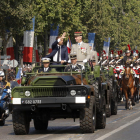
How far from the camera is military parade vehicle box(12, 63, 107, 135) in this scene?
516 inches

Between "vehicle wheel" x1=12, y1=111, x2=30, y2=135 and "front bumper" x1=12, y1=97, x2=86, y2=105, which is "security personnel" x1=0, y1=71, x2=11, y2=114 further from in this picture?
"front bumper" x1=12, y1=97, x2=86, y2=105

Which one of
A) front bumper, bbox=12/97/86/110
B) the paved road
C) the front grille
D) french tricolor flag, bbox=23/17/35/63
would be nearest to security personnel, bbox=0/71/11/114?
the paved road

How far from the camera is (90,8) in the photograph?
6006cm

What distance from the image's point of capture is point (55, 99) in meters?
13.1

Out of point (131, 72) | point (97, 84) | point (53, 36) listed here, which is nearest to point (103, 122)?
Answer: point (97, 84)

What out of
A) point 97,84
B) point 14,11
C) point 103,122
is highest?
point 14,11

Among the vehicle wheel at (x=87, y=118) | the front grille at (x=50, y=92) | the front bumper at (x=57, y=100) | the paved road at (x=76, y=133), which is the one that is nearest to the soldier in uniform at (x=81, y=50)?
the paved road at (x=76, y=133)

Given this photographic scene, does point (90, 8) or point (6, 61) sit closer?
point (6, 61)

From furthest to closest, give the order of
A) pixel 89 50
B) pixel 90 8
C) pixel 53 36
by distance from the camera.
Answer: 1. pixel 90 8
2. pixel 53 36
3. pixel 89 50

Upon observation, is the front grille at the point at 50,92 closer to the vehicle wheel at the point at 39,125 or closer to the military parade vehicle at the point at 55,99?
the military parade vehicle at the point at 55,99

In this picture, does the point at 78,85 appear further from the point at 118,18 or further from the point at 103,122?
the point at 118,18

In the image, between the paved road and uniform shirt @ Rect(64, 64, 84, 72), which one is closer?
the paved road

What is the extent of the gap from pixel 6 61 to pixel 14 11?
2.87m

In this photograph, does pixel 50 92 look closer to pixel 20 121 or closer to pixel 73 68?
pixel 20 121
